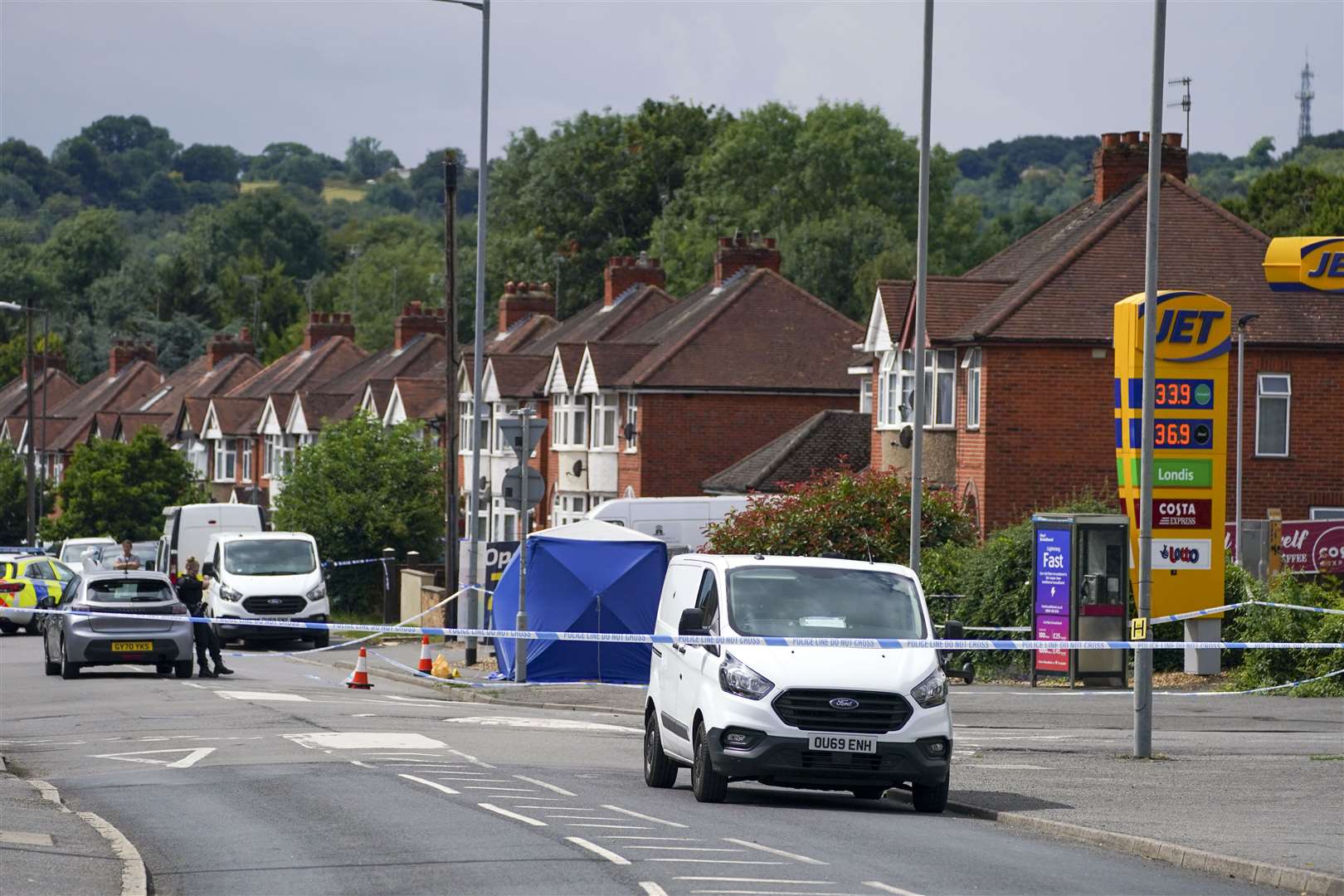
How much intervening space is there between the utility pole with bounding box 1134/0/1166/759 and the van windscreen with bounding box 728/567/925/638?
3590mm

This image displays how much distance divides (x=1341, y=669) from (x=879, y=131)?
63.0 metres

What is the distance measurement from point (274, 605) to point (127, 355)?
256ft

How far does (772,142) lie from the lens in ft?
288

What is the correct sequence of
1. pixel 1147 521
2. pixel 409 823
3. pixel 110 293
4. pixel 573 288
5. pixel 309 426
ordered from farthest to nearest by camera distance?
1. pixel 110 293
2. pixel 573 288
3. pixel 309 426
4. pixel 1147 521
5. pixel 409 823

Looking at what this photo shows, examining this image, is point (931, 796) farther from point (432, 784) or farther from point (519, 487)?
point (519, 487)

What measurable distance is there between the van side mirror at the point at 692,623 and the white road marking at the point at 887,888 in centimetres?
428

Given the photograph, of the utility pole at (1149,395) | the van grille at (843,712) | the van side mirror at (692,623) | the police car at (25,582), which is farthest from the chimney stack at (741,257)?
the van grille at (843,712)

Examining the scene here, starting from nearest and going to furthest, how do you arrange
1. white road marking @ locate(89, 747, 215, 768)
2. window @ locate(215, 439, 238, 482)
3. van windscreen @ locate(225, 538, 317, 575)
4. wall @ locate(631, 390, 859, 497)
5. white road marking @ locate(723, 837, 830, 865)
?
white road marking @ locate(723, 837, 830, 865) < white road marking @ locate(89, 747, 215, 768) < van windscreen @ locate(225, 538, 317, 575) < wall @ locate(631, 390, 859, 497) < window @ locate(215, 439, 238, 482)

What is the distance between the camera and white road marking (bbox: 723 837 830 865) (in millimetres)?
11750

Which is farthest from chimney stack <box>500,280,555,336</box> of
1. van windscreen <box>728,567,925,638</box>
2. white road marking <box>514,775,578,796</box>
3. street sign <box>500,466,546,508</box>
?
van windscreen <box>728,567,925,638</box>

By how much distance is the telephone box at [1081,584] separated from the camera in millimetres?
26828

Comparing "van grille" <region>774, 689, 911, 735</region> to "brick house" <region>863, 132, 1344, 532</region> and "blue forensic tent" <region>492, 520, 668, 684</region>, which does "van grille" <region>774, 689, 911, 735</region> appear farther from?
"brick house" <region>863, 132, 1344, 532</region>

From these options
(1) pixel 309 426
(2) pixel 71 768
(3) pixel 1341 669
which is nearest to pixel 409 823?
(2) pixel 71 768

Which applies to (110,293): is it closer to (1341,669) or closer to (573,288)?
(573,288)
